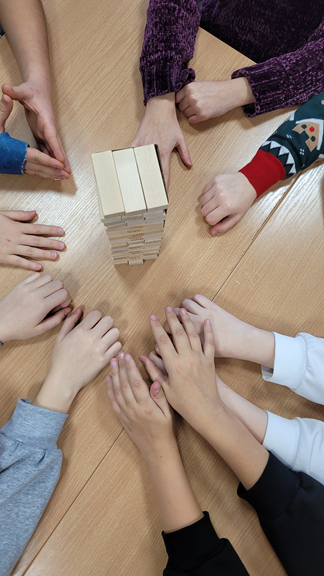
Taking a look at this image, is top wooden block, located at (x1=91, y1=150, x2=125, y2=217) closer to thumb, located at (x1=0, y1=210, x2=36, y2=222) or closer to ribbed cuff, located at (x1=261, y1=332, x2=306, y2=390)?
thumb, located at (x1=0, y1=210, x2=36, y2=222)

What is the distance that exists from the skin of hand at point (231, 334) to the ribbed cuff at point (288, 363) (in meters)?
0.02

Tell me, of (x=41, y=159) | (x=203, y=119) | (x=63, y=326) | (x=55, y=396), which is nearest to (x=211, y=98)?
(x=203, y=119)

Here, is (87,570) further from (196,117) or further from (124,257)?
(196,117)

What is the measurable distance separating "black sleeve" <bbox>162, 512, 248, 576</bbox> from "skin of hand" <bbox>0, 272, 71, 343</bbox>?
463 mm

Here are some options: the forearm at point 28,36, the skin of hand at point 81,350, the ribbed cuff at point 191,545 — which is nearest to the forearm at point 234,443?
the ribbed cuff at point 191,545

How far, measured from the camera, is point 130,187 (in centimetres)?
43

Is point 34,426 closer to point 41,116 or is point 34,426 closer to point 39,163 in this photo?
A: point 39,163

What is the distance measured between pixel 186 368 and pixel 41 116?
2.03 ft

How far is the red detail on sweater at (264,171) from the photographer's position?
73cm

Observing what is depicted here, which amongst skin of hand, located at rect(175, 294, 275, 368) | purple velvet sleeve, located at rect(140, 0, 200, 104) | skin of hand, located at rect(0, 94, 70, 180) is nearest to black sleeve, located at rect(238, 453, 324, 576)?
skin of hand, located at rect(175, 294, 275, 368)

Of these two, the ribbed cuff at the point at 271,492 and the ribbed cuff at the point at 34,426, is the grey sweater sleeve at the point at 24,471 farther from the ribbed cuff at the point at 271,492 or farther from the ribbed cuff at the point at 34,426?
the ribbed cuff at the point at 271,492

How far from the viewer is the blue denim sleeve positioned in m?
0.68

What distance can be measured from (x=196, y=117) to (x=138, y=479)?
78cm

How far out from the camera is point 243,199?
0.73m
